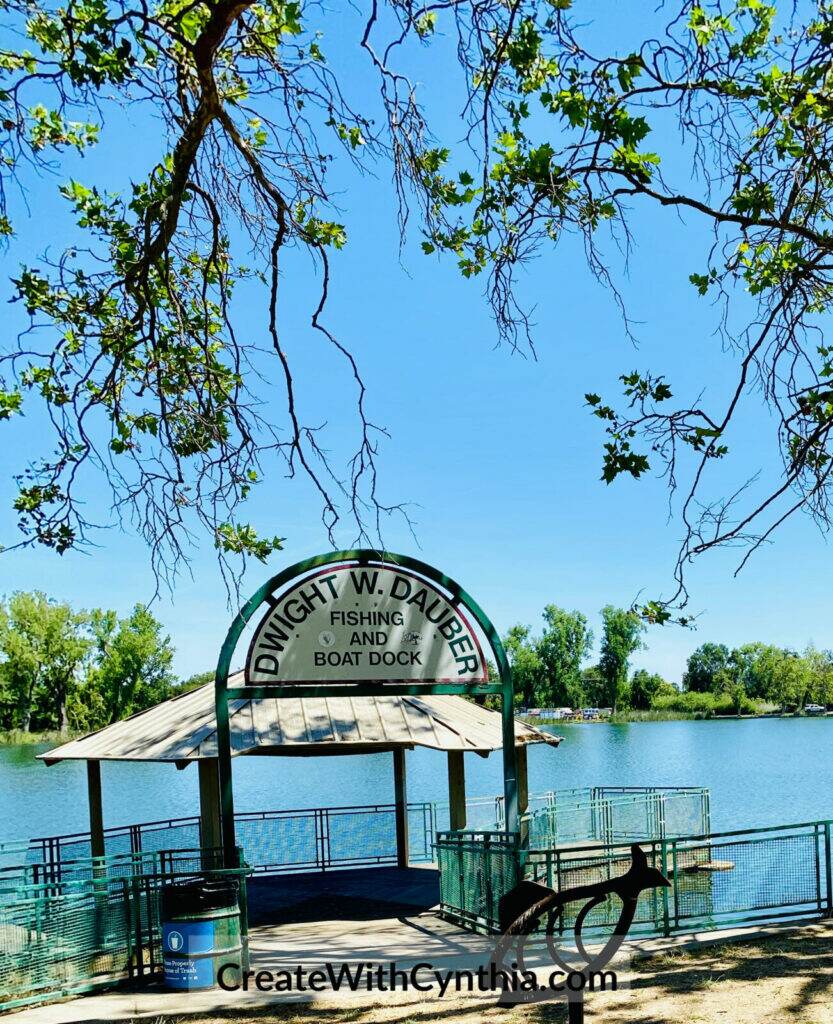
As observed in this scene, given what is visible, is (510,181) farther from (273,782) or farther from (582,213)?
(273,782)

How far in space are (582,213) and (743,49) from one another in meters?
1.76

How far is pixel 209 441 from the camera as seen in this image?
871 centimetres

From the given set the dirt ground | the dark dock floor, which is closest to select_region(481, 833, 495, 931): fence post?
the dirt ground

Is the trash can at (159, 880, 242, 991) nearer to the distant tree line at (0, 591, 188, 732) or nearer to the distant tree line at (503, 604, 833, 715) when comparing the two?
the distant tree line at (0, 591, 188, 732)

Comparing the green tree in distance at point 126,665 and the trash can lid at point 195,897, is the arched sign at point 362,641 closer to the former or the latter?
the trash can lid at point 195,897

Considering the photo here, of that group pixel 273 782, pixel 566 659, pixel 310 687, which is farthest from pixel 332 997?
pixel 566 659

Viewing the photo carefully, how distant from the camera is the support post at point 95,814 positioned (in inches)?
544

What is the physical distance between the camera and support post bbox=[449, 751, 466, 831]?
14023mm

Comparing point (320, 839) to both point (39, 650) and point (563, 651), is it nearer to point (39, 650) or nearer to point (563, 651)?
point (39, 650)

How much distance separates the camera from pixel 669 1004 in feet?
26.3

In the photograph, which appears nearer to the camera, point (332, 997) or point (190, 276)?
point (332, 997)

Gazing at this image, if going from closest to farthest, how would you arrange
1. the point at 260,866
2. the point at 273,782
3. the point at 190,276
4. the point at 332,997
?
the point at 332,997, the point at 190,276, the point at 260,866, the point at 273,782

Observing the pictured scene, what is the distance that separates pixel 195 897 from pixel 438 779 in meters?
35.7

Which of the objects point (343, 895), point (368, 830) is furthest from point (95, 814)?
point (368, 830)
